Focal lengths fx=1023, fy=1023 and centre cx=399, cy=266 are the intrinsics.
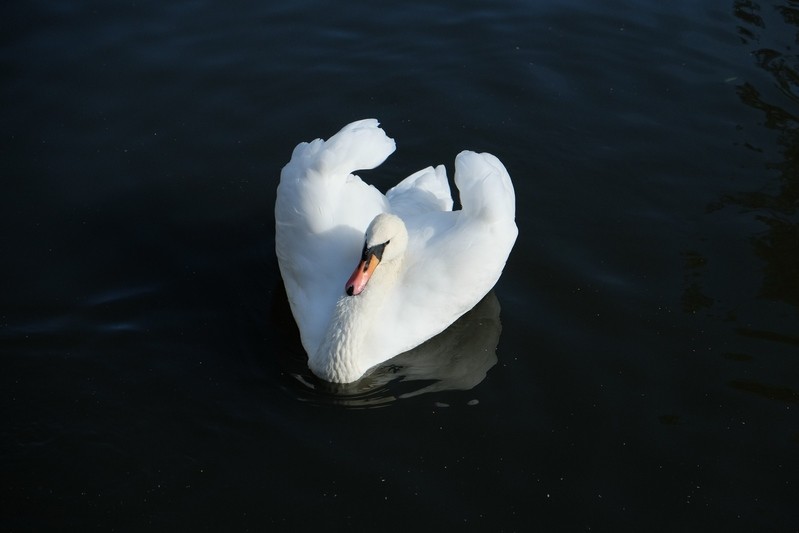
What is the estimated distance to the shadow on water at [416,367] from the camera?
767 centimetres

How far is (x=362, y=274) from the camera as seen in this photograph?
7441 millimetres

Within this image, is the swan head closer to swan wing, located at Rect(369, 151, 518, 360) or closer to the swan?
the swan

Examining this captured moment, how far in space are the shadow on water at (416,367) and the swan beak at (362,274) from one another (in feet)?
2.66

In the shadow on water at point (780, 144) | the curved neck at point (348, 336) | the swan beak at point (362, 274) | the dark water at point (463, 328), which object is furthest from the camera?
the shadow on water at point (780, 144)

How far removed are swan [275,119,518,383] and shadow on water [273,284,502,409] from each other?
120 millimetres

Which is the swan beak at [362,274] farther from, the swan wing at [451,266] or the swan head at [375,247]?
the swan wing at [451,266]

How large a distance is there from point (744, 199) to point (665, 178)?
30.7 inches

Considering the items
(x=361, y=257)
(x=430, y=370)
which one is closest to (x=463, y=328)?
(x=430, y=370)

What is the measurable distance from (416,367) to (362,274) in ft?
3.43

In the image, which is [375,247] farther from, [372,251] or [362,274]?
[362,274]

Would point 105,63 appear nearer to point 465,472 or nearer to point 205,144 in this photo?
point 205,144

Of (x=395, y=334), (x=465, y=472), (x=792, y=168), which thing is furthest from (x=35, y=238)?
(x=792, y=168)

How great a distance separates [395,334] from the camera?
7918 millimetres

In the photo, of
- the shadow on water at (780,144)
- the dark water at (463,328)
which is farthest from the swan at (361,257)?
the shadow on water at (780,144)
